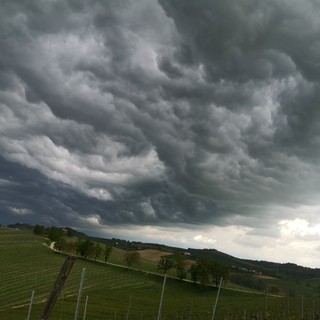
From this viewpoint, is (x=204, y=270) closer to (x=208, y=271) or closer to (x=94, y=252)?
(x=208, y=271)

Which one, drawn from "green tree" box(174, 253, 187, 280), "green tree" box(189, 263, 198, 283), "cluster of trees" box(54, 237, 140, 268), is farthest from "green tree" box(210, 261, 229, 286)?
"cluster of trees" box(54, 237, 140, 268)

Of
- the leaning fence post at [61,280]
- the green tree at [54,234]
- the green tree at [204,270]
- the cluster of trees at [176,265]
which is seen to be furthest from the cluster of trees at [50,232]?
the leaning fence post at [61,280]

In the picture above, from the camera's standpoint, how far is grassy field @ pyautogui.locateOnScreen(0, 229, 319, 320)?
61544 mm

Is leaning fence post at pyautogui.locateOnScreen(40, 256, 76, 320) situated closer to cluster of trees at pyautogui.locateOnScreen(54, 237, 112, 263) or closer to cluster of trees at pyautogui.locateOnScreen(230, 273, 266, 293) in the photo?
cluster of trees at pyautogui.locateOnScreen(54, 237, 112, 263)

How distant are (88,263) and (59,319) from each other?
263ft

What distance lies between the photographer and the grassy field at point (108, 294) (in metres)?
61.5

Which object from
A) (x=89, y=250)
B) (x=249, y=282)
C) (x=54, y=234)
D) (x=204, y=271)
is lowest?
(x=204, y=271)

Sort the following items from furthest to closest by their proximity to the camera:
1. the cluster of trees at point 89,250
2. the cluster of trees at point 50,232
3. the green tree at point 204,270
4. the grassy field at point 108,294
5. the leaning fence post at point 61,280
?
1. the cluster of trees at point 50,232
2. the cluster of trees at point 89,250
3. the green tree at point 204,270
4. the grassy field at point 108,294
5. the leaning fence post at point 61,280

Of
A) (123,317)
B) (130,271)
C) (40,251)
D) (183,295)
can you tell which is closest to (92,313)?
(123,317)

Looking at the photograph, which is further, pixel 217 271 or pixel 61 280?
pixel 217 271

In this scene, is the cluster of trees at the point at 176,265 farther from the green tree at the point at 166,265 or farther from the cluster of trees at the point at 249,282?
the cluster of trees at the point at 249,282

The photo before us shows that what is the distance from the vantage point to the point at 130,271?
131 meters

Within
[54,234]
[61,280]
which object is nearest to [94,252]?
[54,234]

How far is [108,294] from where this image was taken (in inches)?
3511
